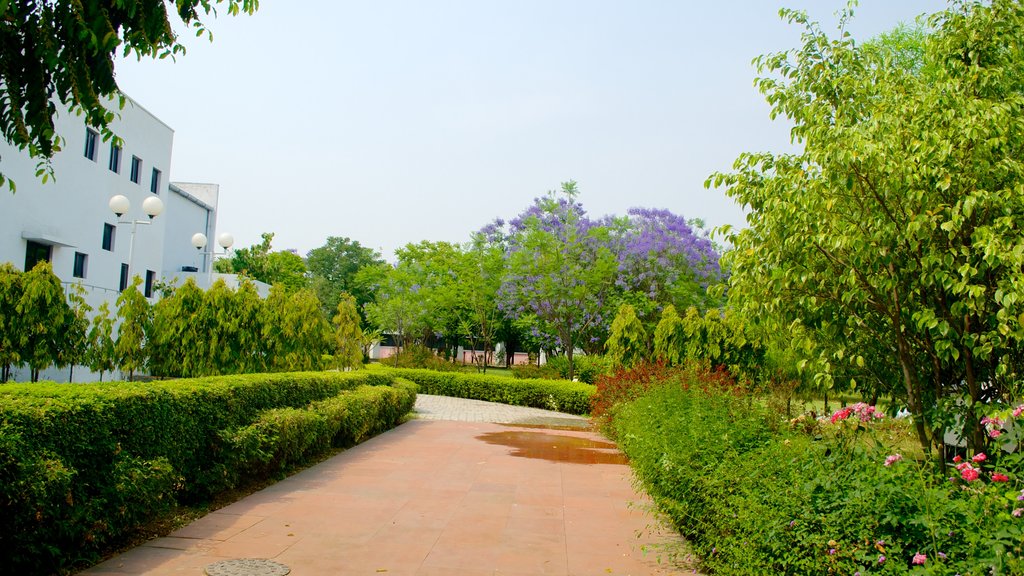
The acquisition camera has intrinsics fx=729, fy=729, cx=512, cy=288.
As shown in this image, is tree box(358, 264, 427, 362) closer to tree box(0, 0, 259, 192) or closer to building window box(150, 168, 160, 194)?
building window box(150, 168, 160, 194)

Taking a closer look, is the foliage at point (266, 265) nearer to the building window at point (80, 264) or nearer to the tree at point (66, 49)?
the building window at point (80, 264)

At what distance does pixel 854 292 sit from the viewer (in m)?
5.37

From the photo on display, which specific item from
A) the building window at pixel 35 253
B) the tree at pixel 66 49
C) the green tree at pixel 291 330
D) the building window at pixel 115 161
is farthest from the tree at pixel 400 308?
the tree at pixel 66 49

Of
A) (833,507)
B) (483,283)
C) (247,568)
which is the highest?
(483,283)

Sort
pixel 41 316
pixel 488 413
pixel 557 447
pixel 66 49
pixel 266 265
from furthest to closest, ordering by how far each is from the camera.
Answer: pixel 266 265 < pixel 488 413 < pixel 557 447 < pixel 41 316 < pixel 66 49

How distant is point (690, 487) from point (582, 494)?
10.9 feet

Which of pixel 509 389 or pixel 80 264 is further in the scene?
pixel 509 389

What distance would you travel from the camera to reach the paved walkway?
561 centimetres

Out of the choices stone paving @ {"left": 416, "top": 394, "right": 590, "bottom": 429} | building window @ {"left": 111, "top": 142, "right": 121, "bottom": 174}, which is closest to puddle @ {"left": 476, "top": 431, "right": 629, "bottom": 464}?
stone paving @ {"left": 416, "top": 394, "right": 590, "bottom": 429}

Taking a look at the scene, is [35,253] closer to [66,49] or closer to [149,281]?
[149,281]

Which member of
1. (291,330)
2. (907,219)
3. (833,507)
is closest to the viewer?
(833,507)

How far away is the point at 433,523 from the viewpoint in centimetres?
696

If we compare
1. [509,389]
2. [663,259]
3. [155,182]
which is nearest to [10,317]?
[509,389]

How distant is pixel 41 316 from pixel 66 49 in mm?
11306
